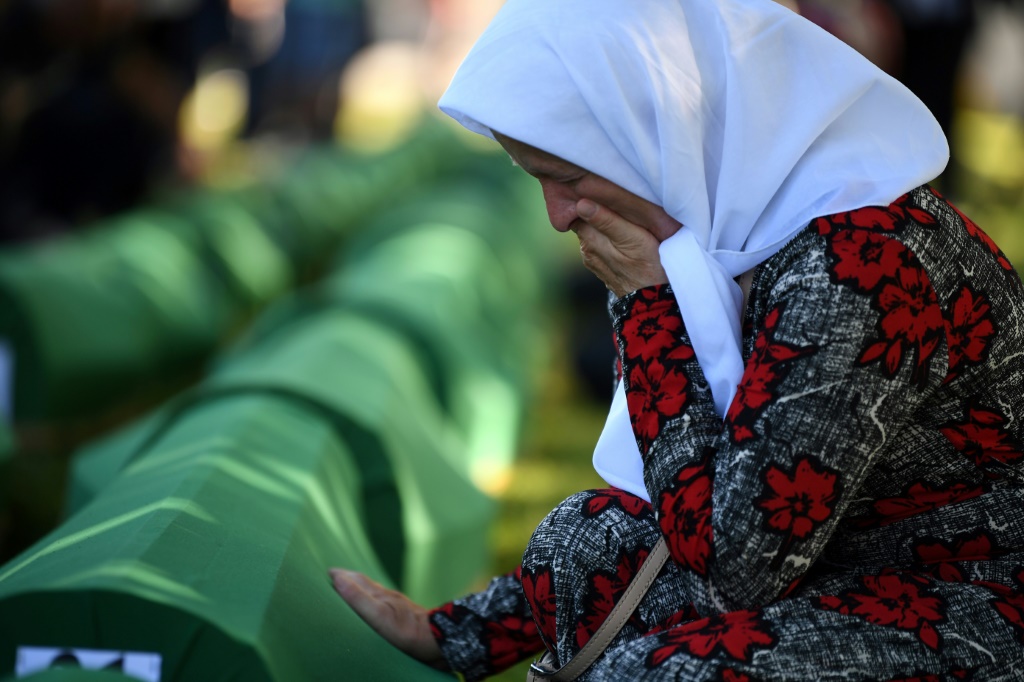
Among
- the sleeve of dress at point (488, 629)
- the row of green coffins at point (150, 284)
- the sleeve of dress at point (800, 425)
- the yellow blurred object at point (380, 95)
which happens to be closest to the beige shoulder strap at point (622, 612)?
the sleeve of dress at point (800, 425)

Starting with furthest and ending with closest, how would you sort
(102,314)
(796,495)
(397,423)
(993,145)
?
(993,145) → (102,314) → (397,423) → (796,495)

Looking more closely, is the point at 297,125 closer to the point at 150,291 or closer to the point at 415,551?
A: the point at 150,291

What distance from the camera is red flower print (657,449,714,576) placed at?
4.41 feet

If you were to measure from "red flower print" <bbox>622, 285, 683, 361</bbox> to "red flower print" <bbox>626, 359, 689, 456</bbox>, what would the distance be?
0.02 meters

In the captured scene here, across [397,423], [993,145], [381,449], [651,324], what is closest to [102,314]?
[397,423]

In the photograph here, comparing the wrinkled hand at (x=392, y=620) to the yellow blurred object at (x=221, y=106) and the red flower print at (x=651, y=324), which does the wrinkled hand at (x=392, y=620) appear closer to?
the red flower print at (x=651, y=324)

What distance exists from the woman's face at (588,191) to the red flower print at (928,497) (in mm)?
404

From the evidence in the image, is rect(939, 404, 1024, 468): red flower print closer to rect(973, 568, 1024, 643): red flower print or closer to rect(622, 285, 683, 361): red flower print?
rect(973, 568, 1024, 643): red flower print

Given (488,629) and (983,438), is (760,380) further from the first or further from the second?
(488,629)

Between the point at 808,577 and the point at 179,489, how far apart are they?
83cm

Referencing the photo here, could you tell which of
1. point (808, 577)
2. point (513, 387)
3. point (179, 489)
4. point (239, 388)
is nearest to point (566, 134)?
point (808, 577)

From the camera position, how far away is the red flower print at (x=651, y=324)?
4.79ft

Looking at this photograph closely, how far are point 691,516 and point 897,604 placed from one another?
0.25 metres

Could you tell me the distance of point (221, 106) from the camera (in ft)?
44.3
